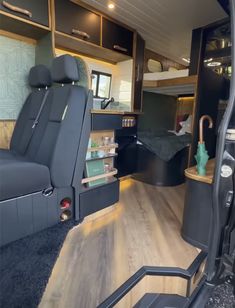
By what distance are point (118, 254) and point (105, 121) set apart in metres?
1.04

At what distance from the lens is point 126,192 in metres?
2.43

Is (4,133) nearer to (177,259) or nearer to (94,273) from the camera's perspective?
(94,273)

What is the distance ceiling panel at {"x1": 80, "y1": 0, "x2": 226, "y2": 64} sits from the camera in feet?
6.44

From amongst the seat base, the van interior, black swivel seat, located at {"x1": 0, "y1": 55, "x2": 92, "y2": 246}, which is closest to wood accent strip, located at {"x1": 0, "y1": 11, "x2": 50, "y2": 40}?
the van interior

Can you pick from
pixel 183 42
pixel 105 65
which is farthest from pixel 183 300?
pixel 183 42

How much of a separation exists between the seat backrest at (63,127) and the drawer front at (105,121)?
0.49 feet

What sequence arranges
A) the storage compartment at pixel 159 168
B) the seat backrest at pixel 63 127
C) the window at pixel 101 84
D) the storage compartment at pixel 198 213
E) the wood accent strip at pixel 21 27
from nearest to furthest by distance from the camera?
the storage compartment at pixel 198 213 < the seat backrest at pixel 63 127 < the wood accent strip at pixel 21 27 < the window at pixel 101 84 < the storage compartment at pixel 159 168

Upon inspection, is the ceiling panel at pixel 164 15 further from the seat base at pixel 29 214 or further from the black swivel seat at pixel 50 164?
the seat base at pixel 29 214

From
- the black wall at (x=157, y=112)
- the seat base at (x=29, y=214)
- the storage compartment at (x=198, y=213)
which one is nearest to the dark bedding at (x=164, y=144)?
the black wall at (x=157, y=112)

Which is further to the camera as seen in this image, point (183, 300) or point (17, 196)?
point (17, 196)

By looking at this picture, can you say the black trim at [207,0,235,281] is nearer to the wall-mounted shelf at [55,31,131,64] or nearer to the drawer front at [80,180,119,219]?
the drawer front at [80,180,119,219]

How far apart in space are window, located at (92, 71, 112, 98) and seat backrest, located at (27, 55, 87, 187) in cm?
93

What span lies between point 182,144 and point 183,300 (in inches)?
86.4

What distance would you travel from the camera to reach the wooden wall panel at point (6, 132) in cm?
191
